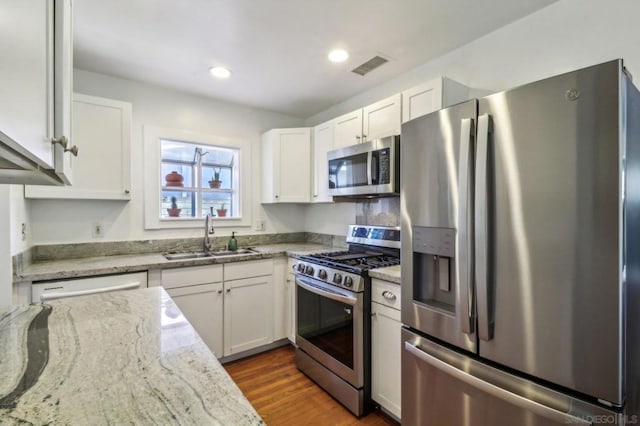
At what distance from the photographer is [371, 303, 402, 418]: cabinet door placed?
178cm

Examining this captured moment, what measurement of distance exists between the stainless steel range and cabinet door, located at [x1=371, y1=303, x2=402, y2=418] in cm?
4

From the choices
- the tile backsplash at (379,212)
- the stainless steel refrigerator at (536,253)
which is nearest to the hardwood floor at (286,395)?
the stainless steel refrigerator at (536,253)

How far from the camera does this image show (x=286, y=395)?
7.14ft

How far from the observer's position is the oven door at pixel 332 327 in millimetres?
1949

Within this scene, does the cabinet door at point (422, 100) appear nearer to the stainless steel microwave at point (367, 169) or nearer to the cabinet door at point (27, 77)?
the stainless steel microwave at point (367, 169)

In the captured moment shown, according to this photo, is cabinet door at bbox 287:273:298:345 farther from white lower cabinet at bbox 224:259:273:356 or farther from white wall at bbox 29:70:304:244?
white wall at bbox 29:70:304:244

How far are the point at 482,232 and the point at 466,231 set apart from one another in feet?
0.23

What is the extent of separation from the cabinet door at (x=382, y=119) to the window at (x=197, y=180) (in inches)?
60.1

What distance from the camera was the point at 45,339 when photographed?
37.5 inches

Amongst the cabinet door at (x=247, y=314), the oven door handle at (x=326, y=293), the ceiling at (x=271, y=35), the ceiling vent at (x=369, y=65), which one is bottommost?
the cabinet door at (x=247, y=314)

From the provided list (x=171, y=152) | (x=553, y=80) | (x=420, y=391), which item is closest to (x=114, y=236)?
(x=171, y=152)

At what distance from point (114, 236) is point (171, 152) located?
0.93 meters

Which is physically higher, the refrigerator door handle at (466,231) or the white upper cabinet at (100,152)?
the white upper cabinet at (100,152)

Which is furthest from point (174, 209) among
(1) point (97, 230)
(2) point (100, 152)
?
(2) point (100, 152)
